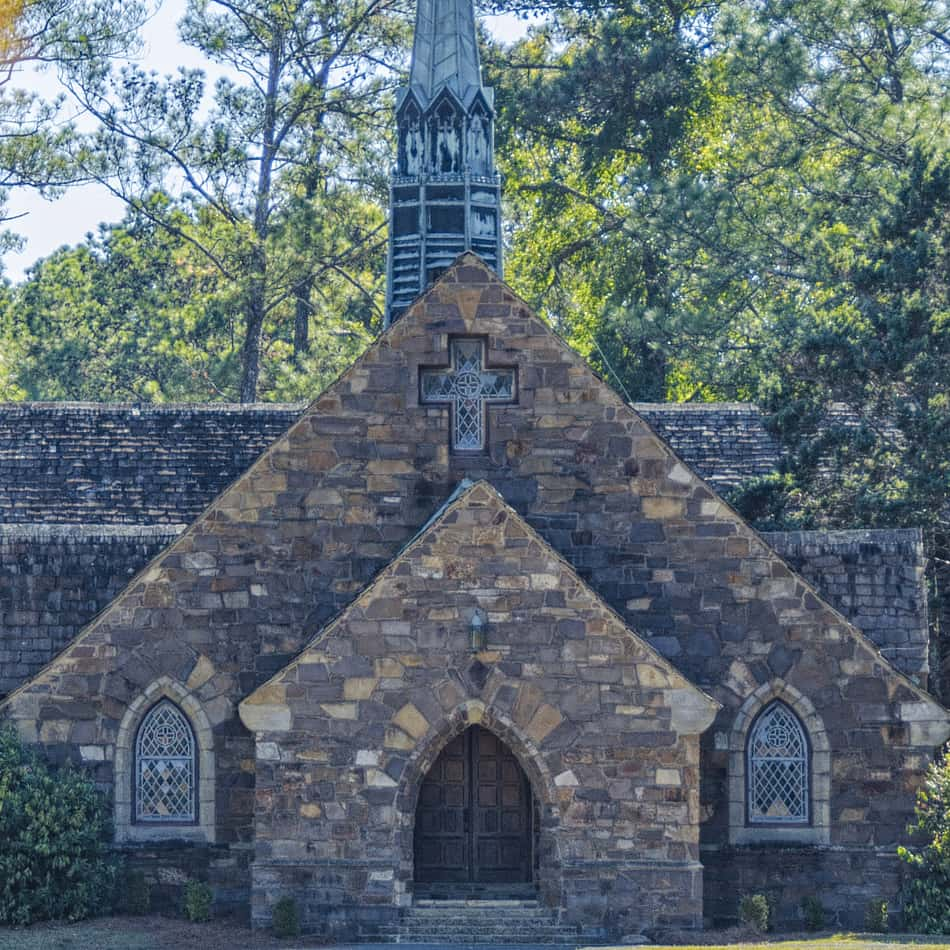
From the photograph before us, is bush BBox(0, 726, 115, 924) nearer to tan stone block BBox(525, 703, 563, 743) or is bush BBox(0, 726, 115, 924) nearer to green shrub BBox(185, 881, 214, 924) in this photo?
green shrub BBox(185, 881, 214, 924)

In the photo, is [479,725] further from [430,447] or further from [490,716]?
[430,447]

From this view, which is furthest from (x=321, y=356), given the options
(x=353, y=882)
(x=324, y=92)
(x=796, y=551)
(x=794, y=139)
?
(x=353, y=882)

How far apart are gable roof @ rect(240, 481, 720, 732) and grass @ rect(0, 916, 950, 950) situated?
2.33 m

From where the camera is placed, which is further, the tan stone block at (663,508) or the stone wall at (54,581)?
the stone wall at (54,581)

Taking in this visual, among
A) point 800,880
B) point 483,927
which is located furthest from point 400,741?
point 800,880

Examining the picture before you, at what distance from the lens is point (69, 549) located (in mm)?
29188

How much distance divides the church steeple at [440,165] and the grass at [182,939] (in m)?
11.5

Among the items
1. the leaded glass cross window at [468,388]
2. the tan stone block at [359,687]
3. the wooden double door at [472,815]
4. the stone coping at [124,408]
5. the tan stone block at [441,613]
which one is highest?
the stone coping at [124,408]

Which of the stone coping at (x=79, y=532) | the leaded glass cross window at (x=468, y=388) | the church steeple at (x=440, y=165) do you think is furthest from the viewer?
the church steeple at (x=440, y=165)

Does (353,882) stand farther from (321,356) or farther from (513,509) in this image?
(321,356)

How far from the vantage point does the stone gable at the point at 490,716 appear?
81.3 feet

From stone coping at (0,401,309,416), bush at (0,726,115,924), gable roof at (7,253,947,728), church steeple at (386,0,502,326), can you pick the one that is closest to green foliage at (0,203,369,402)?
stone coping at (0,401,309,416)

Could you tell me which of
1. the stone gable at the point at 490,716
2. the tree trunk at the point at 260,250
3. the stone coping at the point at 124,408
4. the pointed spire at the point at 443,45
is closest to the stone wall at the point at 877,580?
the stone gable at the point at 490,716

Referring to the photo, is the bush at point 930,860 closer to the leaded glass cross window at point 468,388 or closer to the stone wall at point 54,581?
the leaded glass cross window at point 468,388
